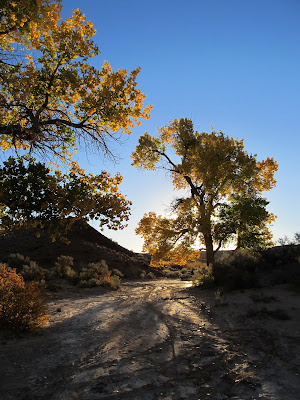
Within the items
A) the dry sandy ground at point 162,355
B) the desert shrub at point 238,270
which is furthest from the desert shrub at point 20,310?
the desert shrub at point 238,270

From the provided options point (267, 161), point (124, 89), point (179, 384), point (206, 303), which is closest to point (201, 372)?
point (179, 384)

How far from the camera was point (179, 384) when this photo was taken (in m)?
3.63

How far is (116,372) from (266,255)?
1001cm

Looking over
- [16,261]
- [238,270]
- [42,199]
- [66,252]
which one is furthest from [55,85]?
[66,252]

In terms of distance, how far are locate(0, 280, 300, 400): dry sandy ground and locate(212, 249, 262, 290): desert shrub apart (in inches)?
71.4

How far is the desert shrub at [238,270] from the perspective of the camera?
1030 centimetres

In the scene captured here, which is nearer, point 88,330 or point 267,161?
point 88,330

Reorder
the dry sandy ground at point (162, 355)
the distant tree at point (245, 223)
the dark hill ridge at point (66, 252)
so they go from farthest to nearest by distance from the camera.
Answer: the dark hill ridge at point (66, 252) < the distant tree at point (245, 223) < the dry sandy ground at point (162, 355)

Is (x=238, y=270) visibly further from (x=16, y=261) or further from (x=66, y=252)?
(x=66, y=252)

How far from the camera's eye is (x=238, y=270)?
35.9 ft

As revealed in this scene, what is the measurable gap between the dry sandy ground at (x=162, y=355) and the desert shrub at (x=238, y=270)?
5.95 ft

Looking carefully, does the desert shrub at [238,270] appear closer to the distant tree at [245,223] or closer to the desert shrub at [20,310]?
the distant tree at [245,223]

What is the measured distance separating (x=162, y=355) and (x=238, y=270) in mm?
7181

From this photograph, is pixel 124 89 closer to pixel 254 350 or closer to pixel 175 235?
pixel 254 350
